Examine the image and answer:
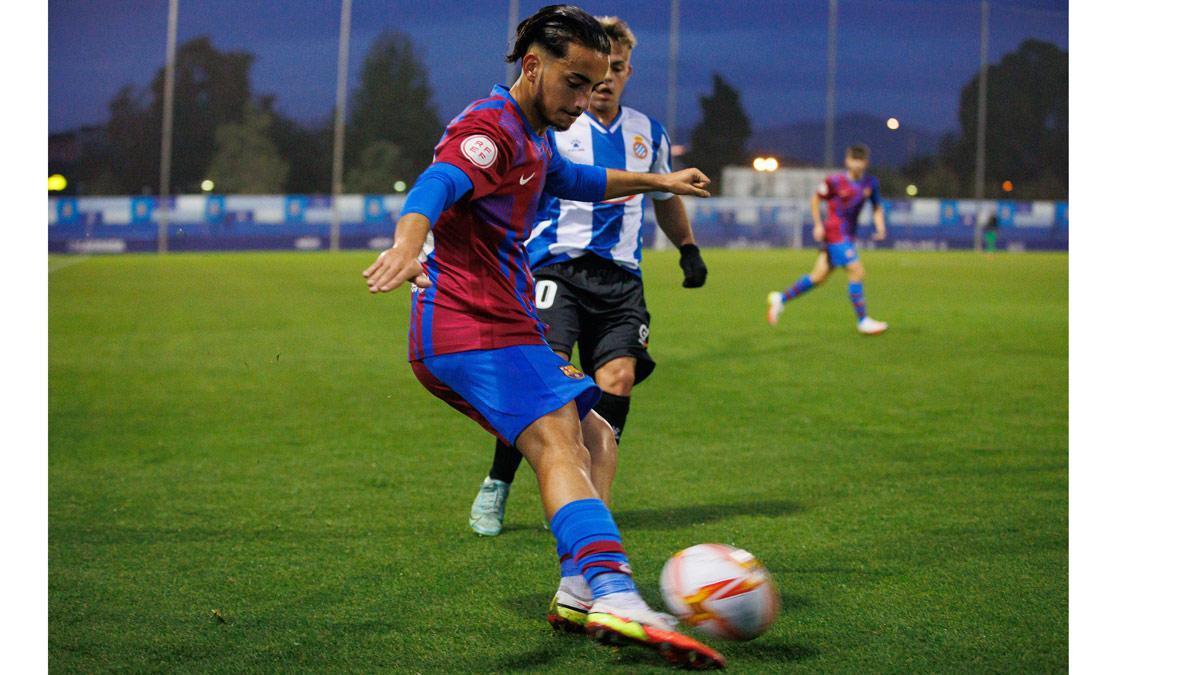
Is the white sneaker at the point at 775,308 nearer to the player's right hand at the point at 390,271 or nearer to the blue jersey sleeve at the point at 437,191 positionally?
the blue jersey sleeve at the point at 437,191

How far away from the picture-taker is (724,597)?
129 inches

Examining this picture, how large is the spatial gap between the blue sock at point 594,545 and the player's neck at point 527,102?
105cm

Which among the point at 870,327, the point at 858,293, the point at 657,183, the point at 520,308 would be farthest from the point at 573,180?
the point at 858,293

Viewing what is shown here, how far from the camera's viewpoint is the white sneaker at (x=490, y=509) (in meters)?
4.86

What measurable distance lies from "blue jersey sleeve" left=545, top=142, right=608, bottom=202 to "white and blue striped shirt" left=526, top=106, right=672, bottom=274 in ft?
3.68

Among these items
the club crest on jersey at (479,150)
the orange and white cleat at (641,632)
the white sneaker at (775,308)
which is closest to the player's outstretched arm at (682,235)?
the club crest on jersey at (479,150)

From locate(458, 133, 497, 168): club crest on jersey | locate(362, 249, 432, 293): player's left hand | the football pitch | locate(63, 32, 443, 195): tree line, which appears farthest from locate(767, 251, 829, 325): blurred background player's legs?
locate(63, 32, 443, 195): tree line

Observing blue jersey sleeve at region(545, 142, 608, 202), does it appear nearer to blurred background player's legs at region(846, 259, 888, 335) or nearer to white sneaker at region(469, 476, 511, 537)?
white sneaker at region(469, 476, 511, 537)

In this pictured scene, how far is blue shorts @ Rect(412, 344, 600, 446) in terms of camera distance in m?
3.35
